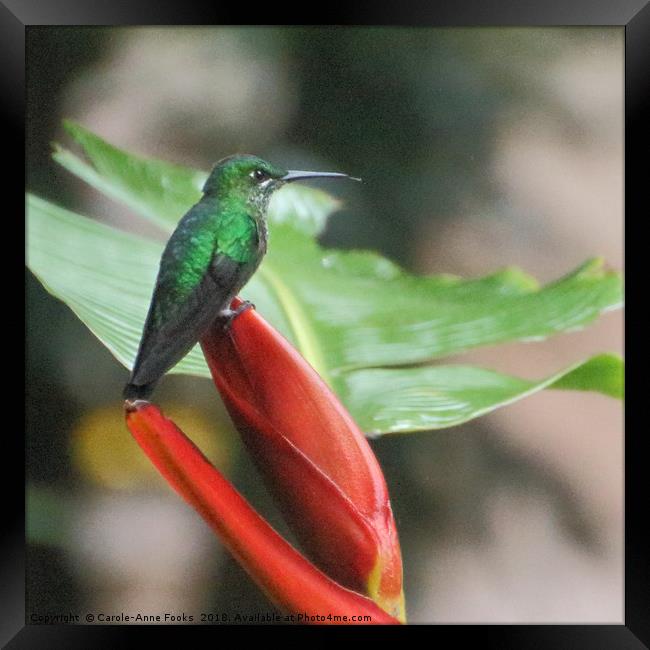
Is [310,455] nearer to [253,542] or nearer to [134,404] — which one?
[253,542]

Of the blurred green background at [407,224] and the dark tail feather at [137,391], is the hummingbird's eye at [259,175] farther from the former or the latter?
the dark tail feather at [137,391]

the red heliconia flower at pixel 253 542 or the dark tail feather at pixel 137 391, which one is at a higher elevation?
the dark tail feather at pixel 137 391

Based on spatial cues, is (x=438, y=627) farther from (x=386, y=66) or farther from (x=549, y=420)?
(x=386, y=66)

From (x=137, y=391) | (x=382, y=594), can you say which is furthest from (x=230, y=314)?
(x=382, y=594)

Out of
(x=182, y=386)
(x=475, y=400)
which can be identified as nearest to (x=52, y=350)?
(x=182, y=386)

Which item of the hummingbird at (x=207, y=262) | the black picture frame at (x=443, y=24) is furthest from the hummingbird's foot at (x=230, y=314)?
the black picture frame at (x=443, y=24)

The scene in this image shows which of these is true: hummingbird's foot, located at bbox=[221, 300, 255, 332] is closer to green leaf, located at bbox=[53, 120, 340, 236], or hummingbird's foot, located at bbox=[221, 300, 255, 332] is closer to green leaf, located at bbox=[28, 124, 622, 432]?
green leaf, located at bbox=[28, 124, 622, 432]
